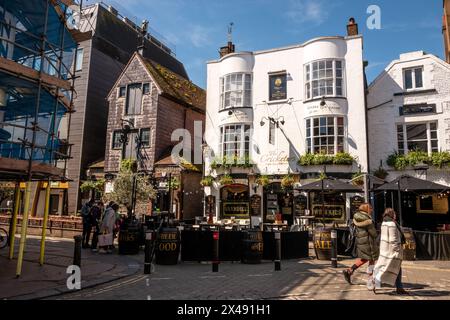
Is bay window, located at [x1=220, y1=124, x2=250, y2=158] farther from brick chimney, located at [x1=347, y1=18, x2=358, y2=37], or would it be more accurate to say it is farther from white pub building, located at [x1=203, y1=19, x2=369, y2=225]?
brick chimney, located at [x1=347, y1=18, x2=358, y2=37]

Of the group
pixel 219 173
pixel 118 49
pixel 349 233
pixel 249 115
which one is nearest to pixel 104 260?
pixel 349 233

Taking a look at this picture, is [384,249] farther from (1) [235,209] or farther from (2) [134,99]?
(2) [134,99]

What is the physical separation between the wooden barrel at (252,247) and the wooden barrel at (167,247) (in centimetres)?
202

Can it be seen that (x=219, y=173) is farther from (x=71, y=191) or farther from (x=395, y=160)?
(x=71, y=191)

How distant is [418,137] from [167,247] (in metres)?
14.7

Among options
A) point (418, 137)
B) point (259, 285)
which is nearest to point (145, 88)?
point (418, 137)

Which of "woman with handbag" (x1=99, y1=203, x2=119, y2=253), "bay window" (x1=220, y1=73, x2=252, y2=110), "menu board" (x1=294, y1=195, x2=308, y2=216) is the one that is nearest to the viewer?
"woman with handbag" (x1=99, y1=203, x2=119, y2=253)

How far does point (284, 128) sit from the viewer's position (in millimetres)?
19688

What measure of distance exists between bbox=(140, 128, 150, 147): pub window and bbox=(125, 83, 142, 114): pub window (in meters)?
1.56

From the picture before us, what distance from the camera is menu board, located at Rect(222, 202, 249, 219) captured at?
19969mm

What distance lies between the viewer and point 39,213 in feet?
83.7

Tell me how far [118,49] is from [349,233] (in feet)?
80.3

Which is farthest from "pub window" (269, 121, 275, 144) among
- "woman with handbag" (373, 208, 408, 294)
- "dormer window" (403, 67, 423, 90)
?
"woman with handbag" (373, 208, 408, 294)

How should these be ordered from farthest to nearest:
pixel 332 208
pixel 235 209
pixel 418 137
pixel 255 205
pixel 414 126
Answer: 1. pixel 235 209
2. pixel 255 205
3. pixel 332 208
4. pixel 414 126
5. pixel 418 137
